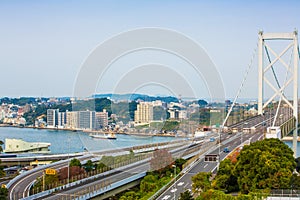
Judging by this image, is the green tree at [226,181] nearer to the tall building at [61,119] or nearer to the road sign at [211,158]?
the road sign at [211,158]

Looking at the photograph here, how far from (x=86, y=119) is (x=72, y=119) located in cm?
310

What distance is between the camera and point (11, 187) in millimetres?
→ 6586

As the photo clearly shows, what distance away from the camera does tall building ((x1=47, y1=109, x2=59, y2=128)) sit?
2872cm

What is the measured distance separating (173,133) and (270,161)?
40.9ft

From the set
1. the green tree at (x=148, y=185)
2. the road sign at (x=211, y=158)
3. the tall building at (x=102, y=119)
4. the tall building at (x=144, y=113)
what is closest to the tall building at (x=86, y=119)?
the tall building at (x=102, y=119)

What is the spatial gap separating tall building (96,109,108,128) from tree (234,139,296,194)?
1465cm

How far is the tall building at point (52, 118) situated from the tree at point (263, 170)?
23.9m

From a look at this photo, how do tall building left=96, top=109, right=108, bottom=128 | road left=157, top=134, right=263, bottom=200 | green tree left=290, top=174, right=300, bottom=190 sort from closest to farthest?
1. green tree left=290, top=174, right=300, bottom=190
2. road left=157, top=134, right=263, bottom=200
3. tall building left=96, top=109, right=108, bottom=128

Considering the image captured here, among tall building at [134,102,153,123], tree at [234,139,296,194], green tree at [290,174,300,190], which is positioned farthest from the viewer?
tall building at [134,102,153,123]

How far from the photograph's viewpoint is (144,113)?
666 inches

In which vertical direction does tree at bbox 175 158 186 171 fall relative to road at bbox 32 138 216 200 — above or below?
above

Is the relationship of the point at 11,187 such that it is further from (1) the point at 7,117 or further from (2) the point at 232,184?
(1) the point at 7,117

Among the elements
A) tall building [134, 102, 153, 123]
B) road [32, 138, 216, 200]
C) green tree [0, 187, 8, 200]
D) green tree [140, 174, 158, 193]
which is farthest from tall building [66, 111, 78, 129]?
green tree [0, 187, 8, 200]

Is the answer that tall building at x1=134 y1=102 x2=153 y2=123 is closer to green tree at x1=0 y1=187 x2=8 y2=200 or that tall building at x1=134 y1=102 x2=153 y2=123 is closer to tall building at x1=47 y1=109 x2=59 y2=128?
green tree at x1=0 y1=187 x2=8 y2=200
